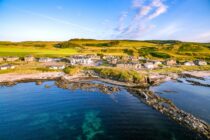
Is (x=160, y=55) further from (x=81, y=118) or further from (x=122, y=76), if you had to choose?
(x=81, y=118)

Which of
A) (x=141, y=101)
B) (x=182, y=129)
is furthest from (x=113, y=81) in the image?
(x=182, y=129)

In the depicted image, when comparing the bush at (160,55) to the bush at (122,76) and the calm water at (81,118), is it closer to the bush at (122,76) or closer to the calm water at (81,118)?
the bush at (122,76)

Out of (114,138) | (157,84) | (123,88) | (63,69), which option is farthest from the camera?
(63,69)

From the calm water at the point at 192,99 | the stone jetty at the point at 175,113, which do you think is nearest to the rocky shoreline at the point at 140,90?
the stone jetty at the point at 175,113

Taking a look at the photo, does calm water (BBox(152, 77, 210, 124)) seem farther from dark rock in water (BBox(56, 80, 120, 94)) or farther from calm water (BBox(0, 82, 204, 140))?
dark rock in water (BBox(56, 80, 120, 94))

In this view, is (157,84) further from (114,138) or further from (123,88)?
(114,138)

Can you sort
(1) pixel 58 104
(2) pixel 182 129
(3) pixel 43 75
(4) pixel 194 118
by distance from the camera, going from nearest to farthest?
1. (2) pixel 182 129
2. (4) pixel 194 118
3. (1) pixel 58 104
4. (3) pixel 43 75
